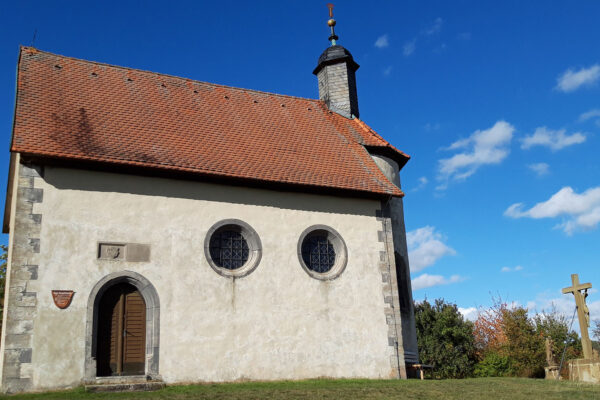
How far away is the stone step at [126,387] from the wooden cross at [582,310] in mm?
9988

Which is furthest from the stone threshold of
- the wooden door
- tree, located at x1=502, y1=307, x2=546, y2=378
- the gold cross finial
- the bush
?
tree, located at x1=502, y1=307, x2=546, y2=378

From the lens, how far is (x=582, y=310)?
13883 millimetres

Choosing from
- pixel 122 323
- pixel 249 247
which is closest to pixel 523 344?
pixel 249 247

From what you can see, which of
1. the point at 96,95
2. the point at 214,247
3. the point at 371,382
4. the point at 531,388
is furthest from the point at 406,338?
the point at 96,95

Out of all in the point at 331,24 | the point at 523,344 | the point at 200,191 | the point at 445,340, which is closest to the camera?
the point at 200,191

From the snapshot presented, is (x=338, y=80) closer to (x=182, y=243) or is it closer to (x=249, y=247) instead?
(x=249, y=247)

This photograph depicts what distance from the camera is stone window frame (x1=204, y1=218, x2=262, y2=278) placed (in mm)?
12875

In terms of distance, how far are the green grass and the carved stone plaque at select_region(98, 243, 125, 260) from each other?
276 centimetres

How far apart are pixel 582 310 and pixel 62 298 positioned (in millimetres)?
12332

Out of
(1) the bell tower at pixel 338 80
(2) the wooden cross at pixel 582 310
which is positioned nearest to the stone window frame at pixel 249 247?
(1) the bell tower at pixel 338 80

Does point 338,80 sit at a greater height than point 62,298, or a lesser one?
greater

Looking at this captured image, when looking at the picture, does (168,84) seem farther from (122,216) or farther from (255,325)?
Answer: (255,325)

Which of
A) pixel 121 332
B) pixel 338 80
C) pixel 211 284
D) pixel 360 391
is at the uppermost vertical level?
pixel 338 80

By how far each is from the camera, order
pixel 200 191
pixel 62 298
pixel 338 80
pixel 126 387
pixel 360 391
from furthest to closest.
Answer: pixel 338 80 → pixel 200 191 → pixel 62 298 → pixel 126 387 → pixel 360 391
